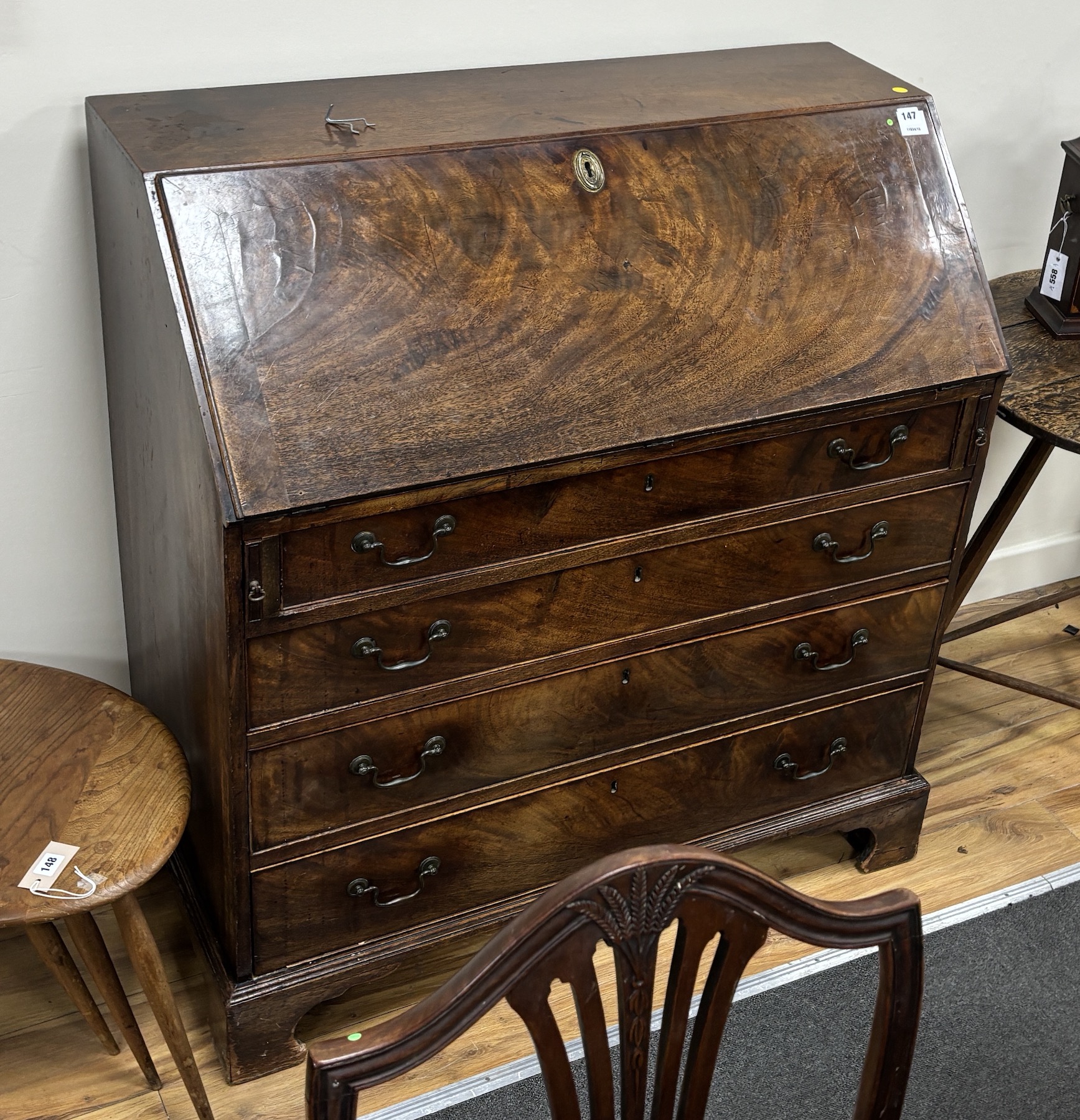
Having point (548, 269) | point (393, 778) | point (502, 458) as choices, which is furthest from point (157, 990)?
point (548, 269)

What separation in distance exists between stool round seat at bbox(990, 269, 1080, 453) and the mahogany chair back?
1.22 m

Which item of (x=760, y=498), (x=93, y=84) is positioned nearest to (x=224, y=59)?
(x=93, y=84)

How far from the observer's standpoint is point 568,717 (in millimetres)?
1880

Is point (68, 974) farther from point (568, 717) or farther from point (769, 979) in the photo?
point (769, 979)

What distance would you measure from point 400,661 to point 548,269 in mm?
519

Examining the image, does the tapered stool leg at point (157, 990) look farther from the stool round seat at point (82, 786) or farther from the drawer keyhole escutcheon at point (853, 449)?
the drawer keyhole escutcheon at point (853, 449)

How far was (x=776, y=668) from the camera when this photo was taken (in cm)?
203

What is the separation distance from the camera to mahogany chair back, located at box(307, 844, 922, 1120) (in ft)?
3.05

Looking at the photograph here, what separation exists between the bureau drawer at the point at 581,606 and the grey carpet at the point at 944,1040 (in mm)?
631

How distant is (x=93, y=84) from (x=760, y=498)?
103cm

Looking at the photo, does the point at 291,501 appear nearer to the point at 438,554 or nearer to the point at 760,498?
the point at 438,554

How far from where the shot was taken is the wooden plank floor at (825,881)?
191cm

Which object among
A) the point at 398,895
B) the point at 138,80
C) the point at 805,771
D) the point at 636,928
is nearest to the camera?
the point at 636,928

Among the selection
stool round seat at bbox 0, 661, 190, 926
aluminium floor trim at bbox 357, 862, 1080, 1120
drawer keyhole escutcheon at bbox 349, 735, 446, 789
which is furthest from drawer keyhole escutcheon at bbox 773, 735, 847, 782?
stool round seat at bbox 0, 661, 190, 926
